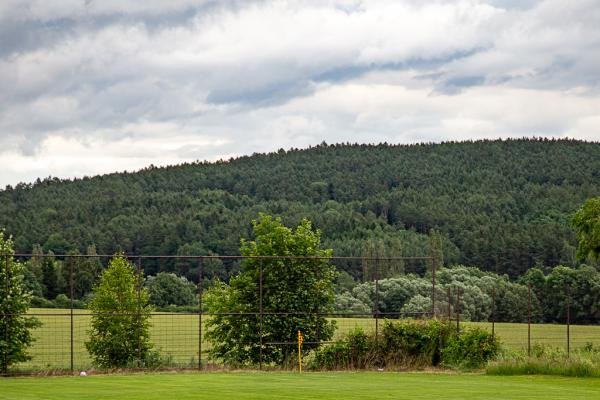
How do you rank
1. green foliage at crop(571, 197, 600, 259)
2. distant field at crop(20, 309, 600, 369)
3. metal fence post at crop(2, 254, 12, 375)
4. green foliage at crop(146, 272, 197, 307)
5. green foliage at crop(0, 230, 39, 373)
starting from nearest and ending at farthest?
metal fence post at crop(2, 254, 12, 375) → green foliage at crop(0, 230, 39, 373) → distant field at crop(20, 309, 600, 369) → green foliage at crop(571, 197, 600, 259) → green foliage at crop(146, 272, 197, 307)

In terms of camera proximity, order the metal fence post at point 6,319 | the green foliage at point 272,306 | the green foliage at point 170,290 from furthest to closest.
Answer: the green foliage at point 170,290 < the green foliage at point 272,306 < the metal fence post at point 6,319

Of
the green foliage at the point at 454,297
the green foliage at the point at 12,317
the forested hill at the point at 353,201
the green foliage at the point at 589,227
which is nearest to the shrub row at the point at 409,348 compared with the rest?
the green foliage at the point at 454,297

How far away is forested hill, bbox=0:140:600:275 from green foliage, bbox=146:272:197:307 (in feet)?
182

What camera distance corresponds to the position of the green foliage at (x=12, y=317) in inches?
1325

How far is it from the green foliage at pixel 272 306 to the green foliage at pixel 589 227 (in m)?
14.0

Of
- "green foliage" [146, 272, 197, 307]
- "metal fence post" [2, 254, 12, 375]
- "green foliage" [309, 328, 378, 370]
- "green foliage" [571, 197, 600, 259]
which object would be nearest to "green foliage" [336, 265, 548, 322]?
"green foliage" [309, 328, 378, 370]

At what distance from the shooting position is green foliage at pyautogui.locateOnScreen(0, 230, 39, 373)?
33.7m

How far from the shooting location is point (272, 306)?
37.4 m

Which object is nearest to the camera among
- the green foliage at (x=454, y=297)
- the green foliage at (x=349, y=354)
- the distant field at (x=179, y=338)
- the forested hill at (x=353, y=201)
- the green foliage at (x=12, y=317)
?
the green foliage at (x=12, y=317)

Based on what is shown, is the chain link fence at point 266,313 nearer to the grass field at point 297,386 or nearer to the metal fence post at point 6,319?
the metal fence post at point 6,319

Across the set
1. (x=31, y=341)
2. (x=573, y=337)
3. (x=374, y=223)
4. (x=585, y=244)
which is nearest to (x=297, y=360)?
(x=31, y=341)

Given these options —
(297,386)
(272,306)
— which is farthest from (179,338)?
(297,386)

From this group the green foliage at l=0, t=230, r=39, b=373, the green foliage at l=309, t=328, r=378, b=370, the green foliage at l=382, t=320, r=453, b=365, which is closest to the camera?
the green foliage at l=0, t=230, r=39, b=373

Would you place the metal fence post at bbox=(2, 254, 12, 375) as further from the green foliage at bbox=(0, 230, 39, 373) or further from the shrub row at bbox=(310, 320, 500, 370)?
the shrub row at bbox=(310, 320, 500, 370)
